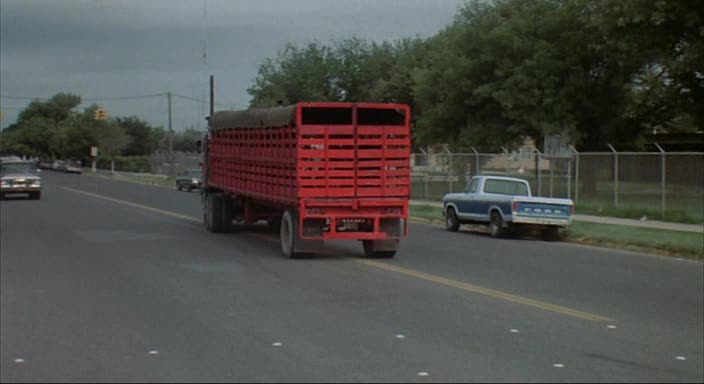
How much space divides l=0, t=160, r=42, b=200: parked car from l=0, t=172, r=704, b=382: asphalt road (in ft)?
81.6

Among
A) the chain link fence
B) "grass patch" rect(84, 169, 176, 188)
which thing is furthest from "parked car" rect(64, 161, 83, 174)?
the chain link fence

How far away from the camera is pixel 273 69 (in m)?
68.5

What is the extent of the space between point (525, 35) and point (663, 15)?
529 inches

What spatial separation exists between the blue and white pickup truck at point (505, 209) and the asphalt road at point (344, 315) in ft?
10.4

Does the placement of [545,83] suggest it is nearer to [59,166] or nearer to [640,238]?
[640,238]

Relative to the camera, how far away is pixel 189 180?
59.8 meters

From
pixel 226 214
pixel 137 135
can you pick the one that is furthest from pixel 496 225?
pixel 137 135

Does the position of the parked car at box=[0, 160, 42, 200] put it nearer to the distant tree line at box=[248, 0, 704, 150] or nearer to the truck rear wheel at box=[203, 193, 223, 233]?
the distant tree line at box=[248, 0, 704, 150]

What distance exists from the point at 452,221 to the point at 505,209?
3.43 metres

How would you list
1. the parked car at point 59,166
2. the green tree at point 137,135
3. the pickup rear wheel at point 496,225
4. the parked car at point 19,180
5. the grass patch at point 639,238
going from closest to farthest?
1. the grass patch at point 639,238
2. the pickup rear wheel at point 496,225
3. the parked car at point 19,180
4. the parked car at point 59,166
5. the green tree at point 137,135

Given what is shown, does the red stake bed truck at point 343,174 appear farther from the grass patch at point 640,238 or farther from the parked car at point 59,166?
the parked car at point 59,166

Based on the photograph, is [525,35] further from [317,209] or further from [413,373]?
[413,373]

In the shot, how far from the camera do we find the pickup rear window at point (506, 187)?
26.6 metres

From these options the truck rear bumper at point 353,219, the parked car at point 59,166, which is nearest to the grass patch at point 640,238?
the truck rear bumper at point 353,219
